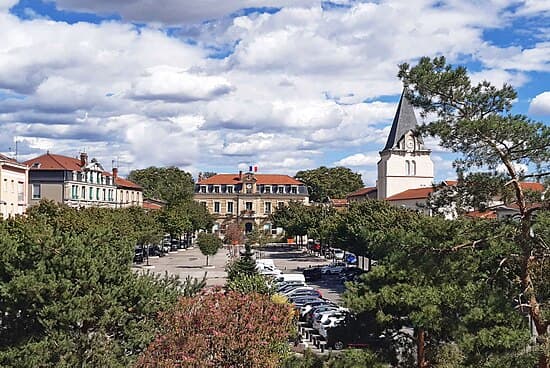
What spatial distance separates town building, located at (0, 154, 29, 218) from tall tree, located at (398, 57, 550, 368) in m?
38.7

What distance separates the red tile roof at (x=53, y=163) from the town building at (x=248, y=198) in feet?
127

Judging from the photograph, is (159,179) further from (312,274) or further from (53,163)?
(312,274)

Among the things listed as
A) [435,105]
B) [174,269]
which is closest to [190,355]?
[435,105]

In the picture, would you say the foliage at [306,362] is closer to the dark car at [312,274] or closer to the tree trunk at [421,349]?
the tree trunk at [421,349]

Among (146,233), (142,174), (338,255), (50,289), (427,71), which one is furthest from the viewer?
(142,174)

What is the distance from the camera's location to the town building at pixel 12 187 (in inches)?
1948

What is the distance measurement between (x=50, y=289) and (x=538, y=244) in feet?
34.8

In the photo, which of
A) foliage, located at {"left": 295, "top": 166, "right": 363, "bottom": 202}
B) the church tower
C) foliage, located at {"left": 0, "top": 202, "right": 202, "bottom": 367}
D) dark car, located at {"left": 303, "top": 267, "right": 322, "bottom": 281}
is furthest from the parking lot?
foliage, located at {"left": 295, "top": 166, "right": 363, "bottom": 202}

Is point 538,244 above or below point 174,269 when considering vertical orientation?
above

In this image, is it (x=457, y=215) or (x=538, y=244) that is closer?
(x=538, y=244)

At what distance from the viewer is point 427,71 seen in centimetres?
1504

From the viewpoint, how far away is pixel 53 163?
227 ft

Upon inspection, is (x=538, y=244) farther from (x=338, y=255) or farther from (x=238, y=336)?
(x=338, y=255)

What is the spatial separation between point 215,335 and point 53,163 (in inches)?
2290
